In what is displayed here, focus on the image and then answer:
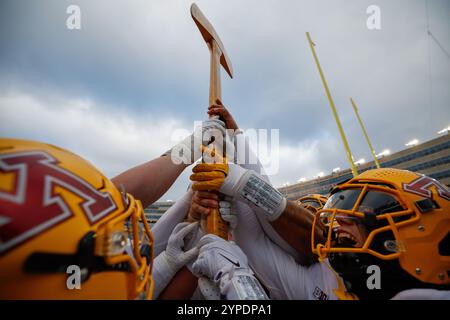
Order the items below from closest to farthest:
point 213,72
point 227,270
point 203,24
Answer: point 227,270
point 213,72
point 203,24

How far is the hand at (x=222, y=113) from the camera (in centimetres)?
271

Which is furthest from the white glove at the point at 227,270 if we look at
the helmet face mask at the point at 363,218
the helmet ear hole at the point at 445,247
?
the helmet ear hole at the point at 445,247

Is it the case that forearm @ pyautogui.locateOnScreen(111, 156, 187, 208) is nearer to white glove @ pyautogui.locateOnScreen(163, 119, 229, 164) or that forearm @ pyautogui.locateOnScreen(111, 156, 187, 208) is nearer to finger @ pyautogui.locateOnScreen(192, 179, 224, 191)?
white glove @ pyautogui.locateOnScreen(163, 119, 229, 164)

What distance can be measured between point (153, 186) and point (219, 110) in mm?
1253

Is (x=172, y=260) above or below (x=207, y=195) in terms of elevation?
below

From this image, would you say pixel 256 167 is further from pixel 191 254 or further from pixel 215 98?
pixel 191 254

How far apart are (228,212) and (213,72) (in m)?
2.09

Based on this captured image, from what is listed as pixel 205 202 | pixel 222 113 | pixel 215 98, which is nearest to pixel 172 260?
pixel 205 202

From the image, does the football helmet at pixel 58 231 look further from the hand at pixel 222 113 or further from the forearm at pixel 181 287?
the hand at pixel 222 113

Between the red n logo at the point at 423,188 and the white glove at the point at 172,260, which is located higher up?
the red n logo at the point at 423,188

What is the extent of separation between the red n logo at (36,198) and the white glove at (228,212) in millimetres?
1188

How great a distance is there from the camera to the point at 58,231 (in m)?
0.79

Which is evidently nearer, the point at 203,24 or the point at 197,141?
the point at 197,141
